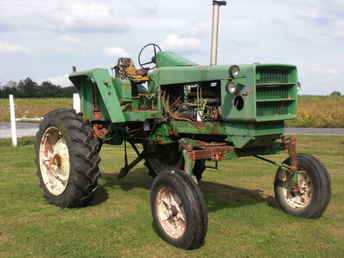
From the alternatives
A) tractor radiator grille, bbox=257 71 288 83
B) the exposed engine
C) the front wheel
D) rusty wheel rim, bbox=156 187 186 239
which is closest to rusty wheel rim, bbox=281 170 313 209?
the front wheel

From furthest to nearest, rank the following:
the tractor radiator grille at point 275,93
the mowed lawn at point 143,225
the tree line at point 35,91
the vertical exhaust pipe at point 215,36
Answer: the tree line at point 35,91
the vertical exhaust pipe at point 215,36
the tractor radiator grille at point 275,93
the mowed lawn at point 143,225

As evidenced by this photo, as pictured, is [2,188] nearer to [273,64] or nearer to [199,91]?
[199,91]

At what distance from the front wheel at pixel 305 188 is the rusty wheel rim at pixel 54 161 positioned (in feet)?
10.2

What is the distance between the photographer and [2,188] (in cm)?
712

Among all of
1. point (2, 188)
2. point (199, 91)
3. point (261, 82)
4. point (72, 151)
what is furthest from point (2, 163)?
point (261, 82)

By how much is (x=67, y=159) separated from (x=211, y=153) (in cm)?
237

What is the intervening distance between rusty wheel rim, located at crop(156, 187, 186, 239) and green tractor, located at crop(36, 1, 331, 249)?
11mm

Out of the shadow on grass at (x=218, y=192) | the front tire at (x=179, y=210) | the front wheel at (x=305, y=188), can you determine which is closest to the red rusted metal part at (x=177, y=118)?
the front tire at (x=179, y=210)

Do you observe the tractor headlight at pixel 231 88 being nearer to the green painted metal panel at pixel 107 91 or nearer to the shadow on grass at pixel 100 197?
the green painted metal panel at pixel 107 91

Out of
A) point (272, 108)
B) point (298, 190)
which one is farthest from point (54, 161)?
point (298, 190)

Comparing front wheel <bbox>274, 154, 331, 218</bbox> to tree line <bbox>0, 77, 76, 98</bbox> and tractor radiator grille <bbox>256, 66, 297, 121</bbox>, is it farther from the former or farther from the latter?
tree line <bbox>0, 77, 76, 98</bbox>

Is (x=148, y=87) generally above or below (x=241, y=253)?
above

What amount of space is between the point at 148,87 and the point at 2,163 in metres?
5.58

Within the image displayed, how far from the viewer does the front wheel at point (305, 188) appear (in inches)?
206
